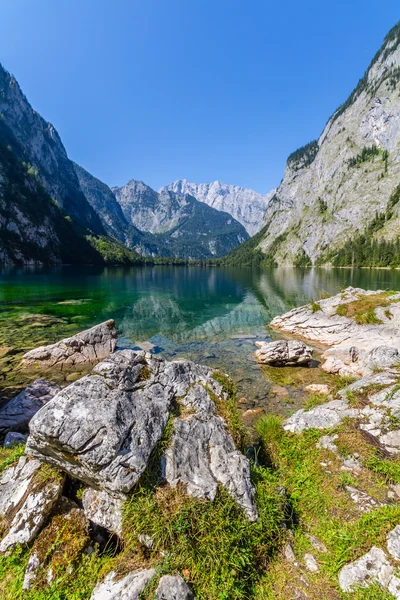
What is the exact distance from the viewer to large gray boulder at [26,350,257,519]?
459cm

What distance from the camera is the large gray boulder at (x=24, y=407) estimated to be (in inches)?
403

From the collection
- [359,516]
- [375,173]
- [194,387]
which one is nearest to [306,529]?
[359,516]

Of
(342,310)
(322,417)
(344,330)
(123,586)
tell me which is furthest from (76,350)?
(342,310)

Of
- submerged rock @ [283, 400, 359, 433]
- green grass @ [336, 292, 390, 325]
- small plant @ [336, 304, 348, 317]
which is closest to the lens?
submerged rock @ [283, 400, 359, 433]

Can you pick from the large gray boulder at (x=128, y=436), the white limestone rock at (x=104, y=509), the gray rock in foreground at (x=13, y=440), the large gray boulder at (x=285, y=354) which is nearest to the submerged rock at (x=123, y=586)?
the white limestone rock at (x=104, y=509)

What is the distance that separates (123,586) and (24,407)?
10.1 metres

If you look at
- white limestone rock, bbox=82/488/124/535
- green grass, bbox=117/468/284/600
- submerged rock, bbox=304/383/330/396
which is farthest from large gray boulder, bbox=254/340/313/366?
white limestone rock, bbox=82/488/124/535

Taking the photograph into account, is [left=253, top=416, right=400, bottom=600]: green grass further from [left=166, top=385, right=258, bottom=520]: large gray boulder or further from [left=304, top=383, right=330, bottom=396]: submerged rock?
[left=304, top=383, right=330, bottom=396]: submerged rock

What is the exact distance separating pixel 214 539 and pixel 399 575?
9.30 ft

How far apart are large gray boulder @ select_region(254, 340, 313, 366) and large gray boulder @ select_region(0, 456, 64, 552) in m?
16.3

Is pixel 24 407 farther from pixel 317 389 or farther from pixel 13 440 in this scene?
pixel 317 389

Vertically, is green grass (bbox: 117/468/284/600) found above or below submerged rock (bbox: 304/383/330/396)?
above

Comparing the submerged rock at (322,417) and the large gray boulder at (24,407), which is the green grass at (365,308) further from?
the large gray boulder at (24,407)

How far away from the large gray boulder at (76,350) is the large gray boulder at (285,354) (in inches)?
486
